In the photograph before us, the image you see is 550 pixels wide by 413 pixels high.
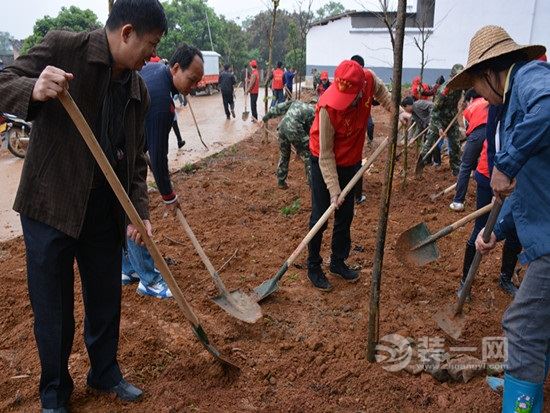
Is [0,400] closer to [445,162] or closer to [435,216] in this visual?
[435,216]

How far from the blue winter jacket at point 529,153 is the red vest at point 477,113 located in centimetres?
282

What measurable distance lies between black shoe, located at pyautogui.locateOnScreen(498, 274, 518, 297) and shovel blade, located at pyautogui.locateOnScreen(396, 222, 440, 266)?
2.03 feet

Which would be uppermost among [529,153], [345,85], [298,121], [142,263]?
[345,85]

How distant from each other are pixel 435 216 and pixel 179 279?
10.2 ft

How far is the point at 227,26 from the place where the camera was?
37406 millimetres

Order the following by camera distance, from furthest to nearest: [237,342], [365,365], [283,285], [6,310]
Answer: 1. [283,285]
2. [6,310]
3. [237,342]
4. [365,365]

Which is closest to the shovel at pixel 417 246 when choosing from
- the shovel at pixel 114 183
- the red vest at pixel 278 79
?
the shovel at pixel 114 183

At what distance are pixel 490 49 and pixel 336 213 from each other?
1826 mm

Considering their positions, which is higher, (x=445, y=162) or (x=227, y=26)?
(x=227, y=26)

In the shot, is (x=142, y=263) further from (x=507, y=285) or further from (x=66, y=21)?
(x=66, y=21)

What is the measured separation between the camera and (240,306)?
3.23m

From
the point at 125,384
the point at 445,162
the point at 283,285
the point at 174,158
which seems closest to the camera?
the point at 125,384

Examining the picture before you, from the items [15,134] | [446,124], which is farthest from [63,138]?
[15,134]

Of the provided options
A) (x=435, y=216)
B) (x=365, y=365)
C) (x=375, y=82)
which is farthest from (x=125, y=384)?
(x=435, y=216)
